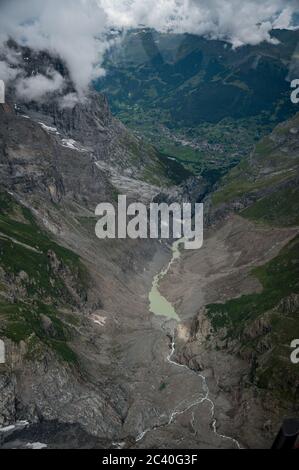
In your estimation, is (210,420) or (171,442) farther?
(210,420)

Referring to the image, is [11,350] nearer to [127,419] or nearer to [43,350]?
[43,350]

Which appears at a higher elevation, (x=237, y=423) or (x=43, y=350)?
(x=43, y=350)

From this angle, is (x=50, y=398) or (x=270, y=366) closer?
(x=50, y=398)

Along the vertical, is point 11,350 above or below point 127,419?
above
